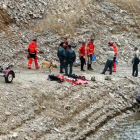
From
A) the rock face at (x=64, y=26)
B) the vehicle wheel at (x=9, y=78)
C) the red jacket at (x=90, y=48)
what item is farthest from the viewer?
the rock face at (x=64, y=26)

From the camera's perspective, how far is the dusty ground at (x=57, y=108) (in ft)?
27.5

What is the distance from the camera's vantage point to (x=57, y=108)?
32.6ft

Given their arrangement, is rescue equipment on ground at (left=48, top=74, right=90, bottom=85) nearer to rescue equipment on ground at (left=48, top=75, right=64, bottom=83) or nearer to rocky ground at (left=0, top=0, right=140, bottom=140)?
rescue equipment on ground at (left=48, top=75, right=64, bottom=83)

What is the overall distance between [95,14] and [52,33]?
16.7 feet

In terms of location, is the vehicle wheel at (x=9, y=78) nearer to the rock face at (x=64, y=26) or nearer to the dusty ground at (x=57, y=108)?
the dusty ground at (x=57, y=108)

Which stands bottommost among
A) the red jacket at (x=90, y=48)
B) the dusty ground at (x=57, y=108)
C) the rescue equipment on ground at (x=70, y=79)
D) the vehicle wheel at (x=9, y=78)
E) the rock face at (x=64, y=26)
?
the dusty ground at (x=57, y=108)

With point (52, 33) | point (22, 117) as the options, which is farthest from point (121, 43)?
point (22, 117)

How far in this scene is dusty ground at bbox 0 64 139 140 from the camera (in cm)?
839

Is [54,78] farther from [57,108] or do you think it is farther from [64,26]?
Result: [64,26]

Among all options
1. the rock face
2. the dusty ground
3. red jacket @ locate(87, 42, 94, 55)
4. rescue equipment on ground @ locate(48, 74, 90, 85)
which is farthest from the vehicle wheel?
red jacket @ locate(87, 42, 94, 55)

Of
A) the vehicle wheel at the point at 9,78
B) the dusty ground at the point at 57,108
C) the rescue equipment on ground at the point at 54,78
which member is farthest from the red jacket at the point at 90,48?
the vehicle wheel at the point at 9,78

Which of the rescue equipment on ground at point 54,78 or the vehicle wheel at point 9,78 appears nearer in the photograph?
the vehicle wheel at point 9,78

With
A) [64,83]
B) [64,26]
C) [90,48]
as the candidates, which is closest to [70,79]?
[64,83]

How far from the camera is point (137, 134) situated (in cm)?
951
